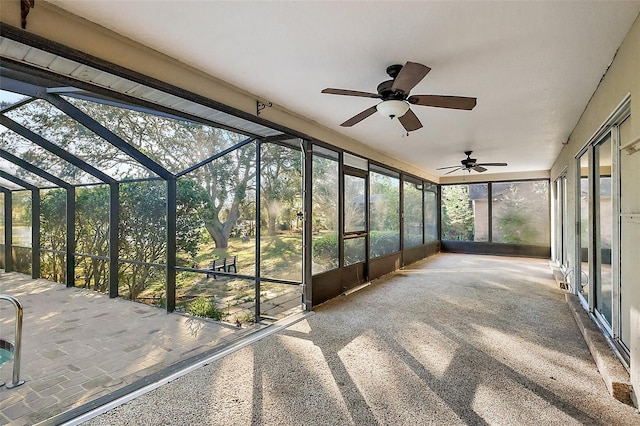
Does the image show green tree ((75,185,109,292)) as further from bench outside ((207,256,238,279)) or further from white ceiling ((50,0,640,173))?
white ceiling ((50,0,640,173))

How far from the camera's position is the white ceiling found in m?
1.85

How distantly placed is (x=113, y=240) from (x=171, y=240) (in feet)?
4.92

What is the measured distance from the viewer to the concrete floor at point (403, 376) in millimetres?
1892

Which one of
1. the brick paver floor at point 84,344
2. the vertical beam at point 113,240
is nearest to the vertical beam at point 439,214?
the brick paver floor at point 84,344

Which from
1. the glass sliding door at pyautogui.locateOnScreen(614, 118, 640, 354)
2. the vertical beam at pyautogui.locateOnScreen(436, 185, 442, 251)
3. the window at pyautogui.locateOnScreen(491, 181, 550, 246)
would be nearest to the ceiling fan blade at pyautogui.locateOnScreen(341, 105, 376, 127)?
the glass sliding door at pyautogui.locateOnScreen(614, 118, 640, 354)

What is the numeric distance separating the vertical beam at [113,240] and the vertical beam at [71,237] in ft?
4.35

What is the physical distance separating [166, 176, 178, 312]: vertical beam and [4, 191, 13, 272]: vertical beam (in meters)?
5.28

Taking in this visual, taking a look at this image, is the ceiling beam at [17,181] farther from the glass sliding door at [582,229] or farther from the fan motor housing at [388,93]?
the glass sliding door at [582,229]

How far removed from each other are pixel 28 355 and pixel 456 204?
10014mm

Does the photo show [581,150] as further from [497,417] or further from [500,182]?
[500,182]

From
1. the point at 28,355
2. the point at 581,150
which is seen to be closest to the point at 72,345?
the point at 28,355

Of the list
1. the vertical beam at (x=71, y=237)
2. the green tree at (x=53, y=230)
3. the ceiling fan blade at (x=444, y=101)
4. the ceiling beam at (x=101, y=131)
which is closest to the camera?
the ceiling fan blade at (x=444, y=101)

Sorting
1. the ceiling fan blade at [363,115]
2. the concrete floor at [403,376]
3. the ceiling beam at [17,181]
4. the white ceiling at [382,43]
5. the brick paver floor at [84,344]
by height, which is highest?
the white ceiling at [382,43]

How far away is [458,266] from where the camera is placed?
7.20 m
